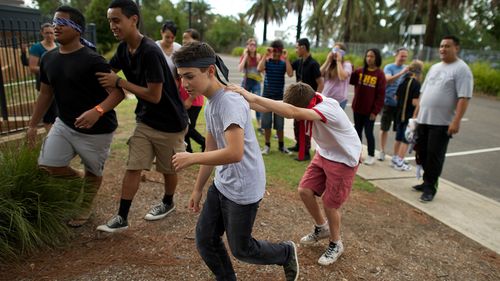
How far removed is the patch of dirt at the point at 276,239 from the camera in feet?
9.82

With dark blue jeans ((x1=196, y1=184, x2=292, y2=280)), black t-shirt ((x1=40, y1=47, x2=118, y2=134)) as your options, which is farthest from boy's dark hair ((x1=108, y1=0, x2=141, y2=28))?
dark blue jeans ((x1=196, y1=184, x2=292, y2=280))

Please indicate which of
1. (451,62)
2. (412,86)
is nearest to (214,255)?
(451,62)

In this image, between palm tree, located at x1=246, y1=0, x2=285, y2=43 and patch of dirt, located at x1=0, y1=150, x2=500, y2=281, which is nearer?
patch of dirt, located at x1=0, y1=150, x2=500, y2=281

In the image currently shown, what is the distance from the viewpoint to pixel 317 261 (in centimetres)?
329

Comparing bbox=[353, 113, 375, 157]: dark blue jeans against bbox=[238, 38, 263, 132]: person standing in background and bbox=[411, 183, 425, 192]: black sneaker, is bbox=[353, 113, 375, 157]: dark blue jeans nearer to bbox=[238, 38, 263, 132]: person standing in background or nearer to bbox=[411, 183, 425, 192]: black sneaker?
bbox=[411, 183, 425, 192]: black sneaker

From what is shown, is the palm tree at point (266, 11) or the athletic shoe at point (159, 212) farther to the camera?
the palm tree at point (266, 11)

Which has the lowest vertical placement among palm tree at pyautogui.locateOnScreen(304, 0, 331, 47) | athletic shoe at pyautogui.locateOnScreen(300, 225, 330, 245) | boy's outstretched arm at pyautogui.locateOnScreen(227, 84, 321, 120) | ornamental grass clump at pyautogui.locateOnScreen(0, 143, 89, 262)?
athletic shoe at pyautogui.locateOnScreen(300, 225, 330, 245)

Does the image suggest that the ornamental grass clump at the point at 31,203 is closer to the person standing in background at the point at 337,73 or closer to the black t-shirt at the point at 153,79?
the black t-shirt at the point at 153,79

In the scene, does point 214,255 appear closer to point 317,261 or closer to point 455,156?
point 317,261

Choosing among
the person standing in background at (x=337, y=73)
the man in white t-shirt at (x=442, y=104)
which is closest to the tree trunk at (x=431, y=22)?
the person standing in background at (x=337, y=73)

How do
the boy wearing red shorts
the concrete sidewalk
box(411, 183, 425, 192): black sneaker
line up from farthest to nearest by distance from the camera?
box(411, 183, 425, 192): black sneaker → the concrete sidewalk → the boy wearing red shorts

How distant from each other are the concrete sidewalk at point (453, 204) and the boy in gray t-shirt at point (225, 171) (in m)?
2.40

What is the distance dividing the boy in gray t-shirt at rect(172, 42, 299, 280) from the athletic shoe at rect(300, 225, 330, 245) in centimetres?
77

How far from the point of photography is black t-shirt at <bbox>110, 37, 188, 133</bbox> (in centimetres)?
317
